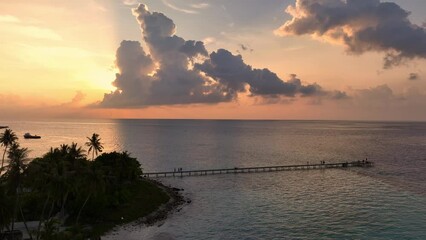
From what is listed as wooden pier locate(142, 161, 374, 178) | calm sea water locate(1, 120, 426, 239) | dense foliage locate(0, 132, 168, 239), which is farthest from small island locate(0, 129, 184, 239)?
wooden pier locate(142, 161, 374, 178)

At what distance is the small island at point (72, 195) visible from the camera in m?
41.6

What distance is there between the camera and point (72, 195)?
62.6 m

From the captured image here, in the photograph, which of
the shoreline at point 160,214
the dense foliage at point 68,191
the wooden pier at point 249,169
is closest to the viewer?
the dense foliage at point 68,191

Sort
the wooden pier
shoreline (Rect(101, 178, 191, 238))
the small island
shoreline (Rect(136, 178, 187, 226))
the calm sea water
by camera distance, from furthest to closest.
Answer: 1. the wooden pier
2. shoreline (Rect(136, 178, 187, 226))
3. shoreline (Rect(101, 178, 191, 238))
4. the calm sea water
5. the small island

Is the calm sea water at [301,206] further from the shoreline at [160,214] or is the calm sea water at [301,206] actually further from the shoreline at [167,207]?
the shoreline at [167,207]

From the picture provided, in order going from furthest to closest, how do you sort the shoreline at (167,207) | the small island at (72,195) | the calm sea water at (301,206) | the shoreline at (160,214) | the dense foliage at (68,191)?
the shoreline at (167,207) → the shoreline at (160,214) → the calm sea water at (301,206) → the small island at (72,195) → the dense foliage at (68,191)

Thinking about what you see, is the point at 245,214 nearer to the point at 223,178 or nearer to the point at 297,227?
the point at 297,227

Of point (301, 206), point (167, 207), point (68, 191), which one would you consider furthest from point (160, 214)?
point (301, 206)

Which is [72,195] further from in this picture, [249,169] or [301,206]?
[249,169]

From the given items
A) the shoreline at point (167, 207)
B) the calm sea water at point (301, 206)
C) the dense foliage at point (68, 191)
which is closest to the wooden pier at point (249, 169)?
the calm sea water at point (301, 206)

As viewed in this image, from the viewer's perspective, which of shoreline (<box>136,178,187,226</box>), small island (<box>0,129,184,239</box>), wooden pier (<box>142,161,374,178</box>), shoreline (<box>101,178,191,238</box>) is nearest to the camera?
small island (<box>0,129,184,239</box>)

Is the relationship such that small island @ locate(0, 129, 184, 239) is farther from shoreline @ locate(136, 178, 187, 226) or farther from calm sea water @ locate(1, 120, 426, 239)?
calm sea water @ locate(1, 120, 426, 239)

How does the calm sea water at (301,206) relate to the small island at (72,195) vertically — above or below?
below

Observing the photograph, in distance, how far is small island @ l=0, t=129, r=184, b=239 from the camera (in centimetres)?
4159
